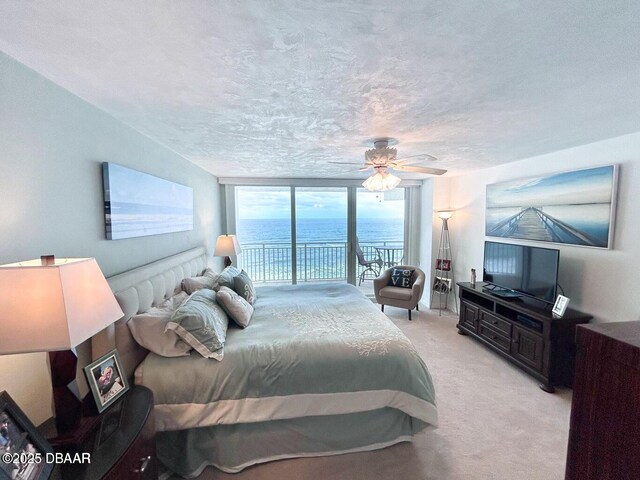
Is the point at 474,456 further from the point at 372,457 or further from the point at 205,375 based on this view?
the point at 205,375

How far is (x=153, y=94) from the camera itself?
147 cm

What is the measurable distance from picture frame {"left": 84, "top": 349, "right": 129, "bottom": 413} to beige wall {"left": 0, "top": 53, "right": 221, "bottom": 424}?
24cm

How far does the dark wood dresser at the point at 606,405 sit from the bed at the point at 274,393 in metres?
1.08

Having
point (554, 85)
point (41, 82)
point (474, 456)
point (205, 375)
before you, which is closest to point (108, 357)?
point (205, 375)

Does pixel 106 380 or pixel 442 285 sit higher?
pixel 106 380

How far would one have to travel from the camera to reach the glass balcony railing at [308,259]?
18.6 feet

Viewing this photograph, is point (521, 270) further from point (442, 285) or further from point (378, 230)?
point (378, 230)

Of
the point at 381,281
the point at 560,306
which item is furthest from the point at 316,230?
the point at 560,306

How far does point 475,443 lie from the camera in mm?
1914

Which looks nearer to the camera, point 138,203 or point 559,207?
point 138,203

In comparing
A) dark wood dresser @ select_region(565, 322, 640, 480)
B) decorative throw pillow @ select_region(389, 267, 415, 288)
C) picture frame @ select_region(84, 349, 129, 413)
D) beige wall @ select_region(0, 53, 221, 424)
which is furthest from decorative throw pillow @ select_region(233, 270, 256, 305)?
decorative throw pillow @ select_region(389, 267, 415, 288)

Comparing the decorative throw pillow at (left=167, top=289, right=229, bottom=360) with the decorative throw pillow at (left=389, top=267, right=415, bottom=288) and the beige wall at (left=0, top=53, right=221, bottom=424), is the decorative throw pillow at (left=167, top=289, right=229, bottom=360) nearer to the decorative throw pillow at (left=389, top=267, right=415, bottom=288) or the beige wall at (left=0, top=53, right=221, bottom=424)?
the beige wall at (left=0, top=53, right=221, bottom=424)

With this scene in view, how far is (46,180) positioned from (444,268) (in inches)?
182

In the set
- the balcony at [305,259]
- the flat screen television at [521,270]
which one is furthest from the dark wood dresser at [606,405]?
the balcony at [305,259]
